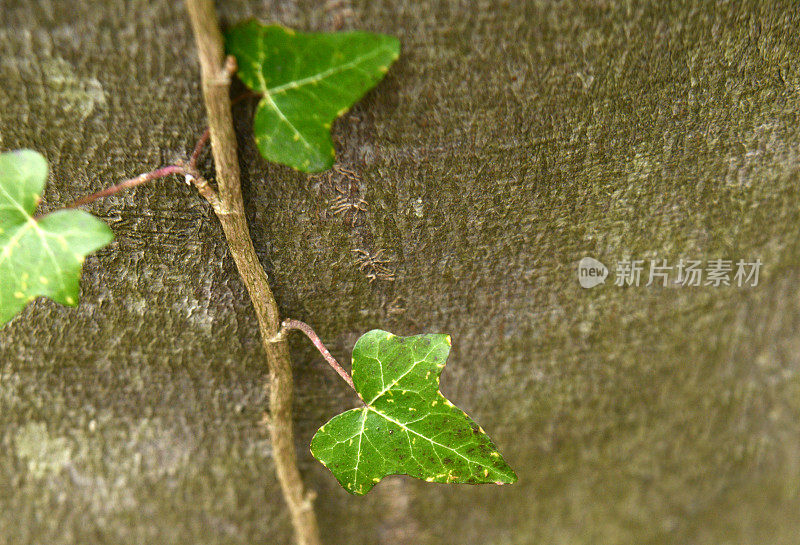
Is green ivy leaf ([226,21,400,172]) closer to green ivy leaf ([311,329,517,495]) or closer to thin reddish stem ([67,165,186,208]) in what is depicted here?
thin reddish stem ([67,165,186,208])

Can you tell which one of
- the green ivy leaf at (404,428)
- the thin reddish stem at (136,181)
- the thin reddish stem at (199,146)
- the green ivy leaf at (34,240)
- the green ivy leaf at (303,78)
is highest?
the green ivy leaf at (303,78)

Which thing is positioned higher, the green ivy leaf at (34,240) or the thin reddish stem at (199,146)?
the thin reddish stem at (199,146)

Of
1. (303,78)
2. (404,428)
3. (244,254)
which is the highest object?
(303,78)

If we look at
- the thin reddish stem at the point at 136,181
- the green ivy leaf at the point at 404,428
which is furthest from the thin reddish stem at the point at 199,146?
the green ivy leaf at the point at 404,428

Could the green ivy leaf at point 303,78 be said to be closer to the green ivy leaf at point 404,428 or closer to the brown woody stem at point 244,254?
the brown woody stem at point 244,254

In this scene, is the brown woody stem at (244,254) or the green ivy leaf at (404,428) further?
the green ivy leaf at (404,428)

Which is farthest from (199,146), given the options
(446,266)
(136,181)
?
(446,266)

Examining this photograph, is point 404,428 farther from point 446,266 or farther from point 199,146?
point 199,146
